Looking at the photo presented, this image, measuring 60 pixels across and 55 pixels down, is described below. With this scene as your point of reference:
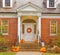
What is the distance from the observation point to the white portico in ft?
123

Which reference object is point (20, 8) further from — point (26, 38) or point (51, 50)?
→ point (51, 50)

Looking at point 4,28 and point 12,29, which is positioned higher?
point 4,28

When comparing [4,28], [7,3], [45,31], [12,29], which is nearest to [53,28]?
[45,31]

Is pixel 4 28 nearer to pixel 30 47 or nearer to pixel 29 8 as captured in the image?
pixel 29 8

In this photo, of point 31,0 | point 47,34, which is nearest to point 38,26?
point 47,34

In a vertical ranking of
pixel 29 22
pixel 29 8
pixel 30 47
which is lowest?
pixel 30 47

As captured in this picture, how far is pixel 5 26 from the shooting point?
38312 mm

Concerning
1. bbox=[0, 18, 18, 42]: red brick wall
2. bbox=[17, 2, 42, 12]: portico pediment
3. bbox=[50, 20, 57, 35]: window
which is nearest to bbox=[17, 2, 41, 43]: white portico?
bbox=[17, 2, 42, 12]: portico pediment

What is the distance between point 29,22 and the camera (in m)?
39.6

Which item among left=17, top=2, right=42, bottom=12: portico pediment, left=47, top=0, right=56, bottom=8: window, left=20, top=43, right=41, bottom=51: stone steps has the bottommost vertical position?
left=20, top=43, right=41, bottom=51: stone steps

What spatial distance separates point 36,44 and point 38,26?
293 cm

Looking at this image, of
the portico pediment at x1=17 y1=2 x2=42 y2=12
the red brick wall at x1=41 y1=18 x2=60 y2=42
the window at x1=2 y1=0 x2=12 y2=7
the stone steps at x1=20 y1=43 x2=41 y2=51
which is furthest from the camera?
the window at x1=2 y1=0 x2=12 y2=7

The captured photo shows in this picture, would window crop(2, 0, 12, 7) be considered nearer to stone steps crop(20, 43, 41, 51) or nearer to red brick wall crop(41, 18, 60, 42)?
red brick wall crop(41, 18, 60, 42)

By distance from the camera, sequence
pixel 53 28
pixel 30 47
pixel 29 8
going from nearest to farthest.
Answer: pixel 30 47
pixel 29 8
pixel 53 28
